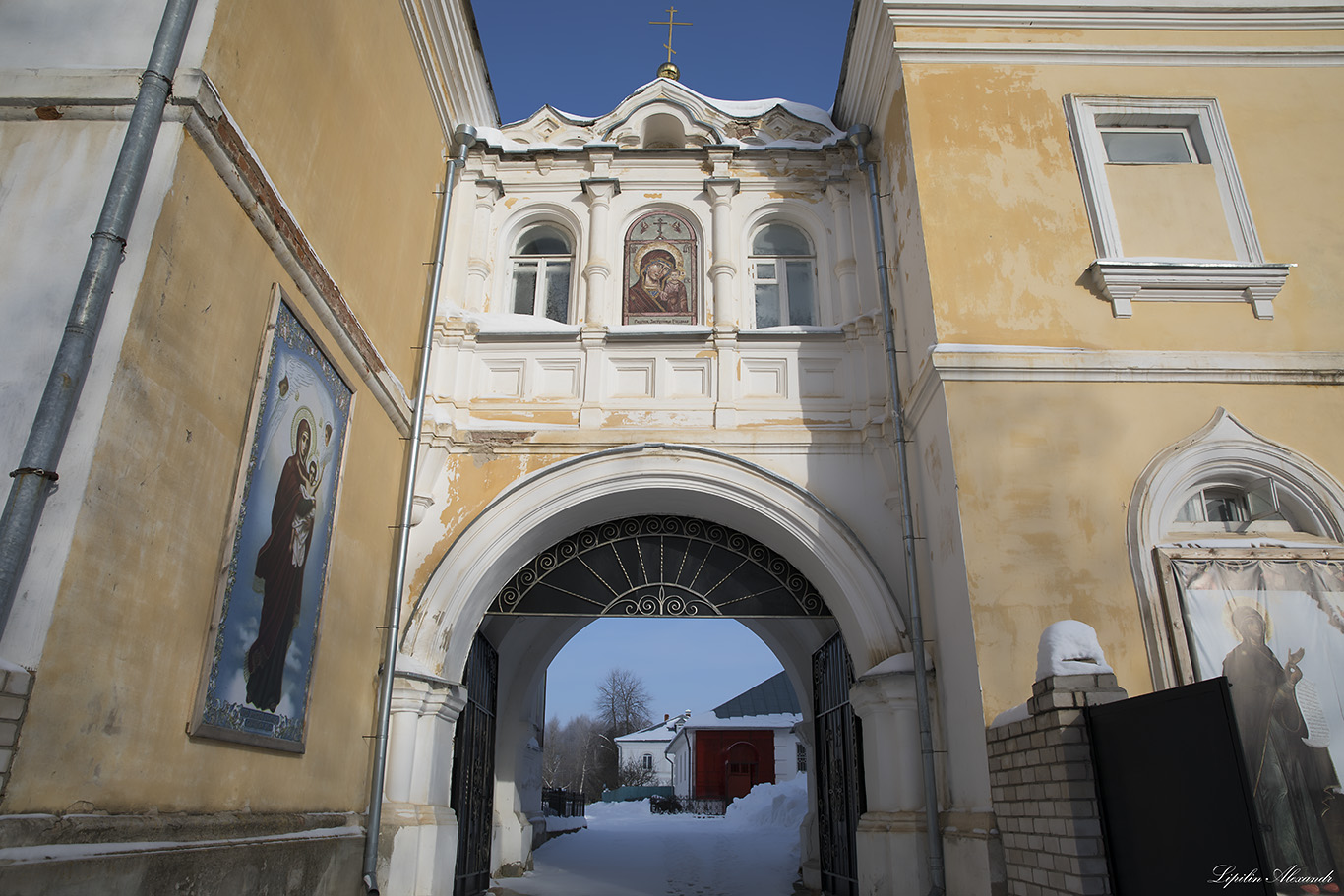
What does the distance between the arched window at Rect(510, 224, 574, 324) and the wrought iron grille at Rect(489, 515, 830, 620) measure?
2.08 m

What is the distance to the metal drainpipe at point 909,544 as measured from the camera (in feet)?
18.7

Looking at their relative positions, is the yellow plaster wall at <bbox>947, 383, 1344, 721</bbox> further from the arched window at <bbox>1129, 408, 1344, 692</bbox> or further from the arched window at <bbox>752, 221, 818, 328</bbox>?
the arched window at <bbox>752, 221, 818, 328</bbox>

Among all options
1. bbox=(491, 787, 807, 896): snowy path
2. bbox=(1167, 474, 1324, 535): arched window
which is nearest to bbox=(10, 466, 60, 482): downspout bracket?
bbox=(1167, 474, 1324, 535): arched window

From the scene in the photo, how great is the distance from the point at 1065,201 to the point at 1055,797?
4358mm

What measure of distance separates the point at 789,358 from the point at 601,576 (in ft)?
7.92

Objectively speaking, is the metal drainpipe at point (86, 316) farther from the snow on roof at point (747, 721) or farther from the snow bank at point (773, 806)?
the snow on roof at point (747, 721)

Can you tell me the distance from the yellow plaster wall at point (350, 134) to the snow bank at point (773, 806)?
12.6m

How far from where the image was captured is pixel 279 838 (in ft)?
15.5

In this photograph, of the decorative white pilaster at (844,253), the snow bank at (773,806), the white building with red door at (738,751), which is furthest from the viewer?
the white building with red door at (738,751)

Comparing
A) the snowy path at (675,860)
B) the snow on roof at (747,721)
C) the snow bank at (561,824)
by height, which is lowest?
the snowy path at (675,860)

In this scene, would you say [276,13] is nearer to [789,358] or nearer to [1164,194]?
[789,358]

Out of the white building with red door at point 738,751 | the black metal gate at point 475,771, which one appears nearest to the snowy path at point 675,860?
the black metal gate at point 475,771

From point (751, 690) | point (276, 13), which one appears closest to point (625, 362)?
point (276, 13)

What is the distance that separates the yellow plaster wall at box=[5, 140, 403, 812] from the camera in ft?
10.5
